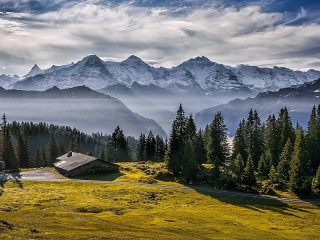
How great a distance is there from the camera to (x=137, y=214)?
253ft

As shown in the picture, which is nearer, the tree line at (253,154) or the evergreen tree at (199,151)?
the tree line at (253,154)

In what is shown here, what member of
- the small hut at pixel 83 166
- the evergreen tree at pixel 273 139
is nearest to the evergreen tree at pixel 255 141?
the evergreen tree at pixel 273 139

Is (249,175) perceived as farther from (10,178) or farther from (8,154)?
(8,154)

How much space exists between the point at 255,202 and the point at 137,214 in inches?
1395

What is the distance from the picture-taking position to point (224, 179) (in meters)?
113

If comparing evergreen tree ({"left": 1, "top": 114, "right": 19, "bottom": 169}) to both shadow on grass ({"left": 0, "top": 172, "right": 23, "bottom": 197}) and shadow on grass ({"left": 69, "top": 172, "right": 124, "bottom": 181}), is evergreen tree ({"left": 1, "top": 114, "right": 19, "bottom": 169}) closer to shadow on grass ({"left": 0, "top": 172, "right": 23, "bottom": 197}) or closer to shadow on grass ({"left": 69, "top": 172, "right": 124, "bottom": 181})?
shadow on grass ({"left": 0, "top": 172, "right": 23, "bottom": 197})

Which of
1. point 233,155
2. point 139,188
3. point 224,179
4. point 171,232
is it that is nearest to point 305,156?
point 224,179

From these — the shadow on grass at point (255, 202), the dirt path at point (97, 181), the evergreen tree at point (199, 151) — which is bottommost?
the shadow on grass at point (255, 202)

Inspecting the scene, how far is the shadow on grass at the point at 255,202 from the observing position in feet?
Result: 298

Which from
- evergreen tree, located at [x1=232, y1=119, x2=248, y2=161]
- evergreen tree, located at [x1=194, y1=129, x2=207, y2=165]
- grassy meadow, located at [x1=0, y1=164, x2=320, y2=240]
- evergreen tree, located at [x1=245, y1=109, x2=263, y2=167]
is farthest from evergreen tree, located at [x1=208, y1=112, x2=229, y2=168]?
grassy meadow, located at [x1=0, y1=164, x2=320, y2=240]

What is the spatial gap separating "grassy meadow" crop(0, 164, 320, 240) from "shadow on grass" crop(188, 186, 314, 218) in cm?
23

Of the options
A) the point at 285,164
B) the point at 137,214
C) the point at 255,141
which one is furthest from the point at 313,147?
the point at 137,214

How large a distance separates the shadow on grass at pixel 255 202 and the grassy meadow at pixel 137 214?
0.76ft

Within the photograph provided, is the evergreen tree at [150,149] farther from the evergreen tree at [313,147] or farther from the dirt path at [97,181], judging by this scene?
the evergreen tree at [313,147]
